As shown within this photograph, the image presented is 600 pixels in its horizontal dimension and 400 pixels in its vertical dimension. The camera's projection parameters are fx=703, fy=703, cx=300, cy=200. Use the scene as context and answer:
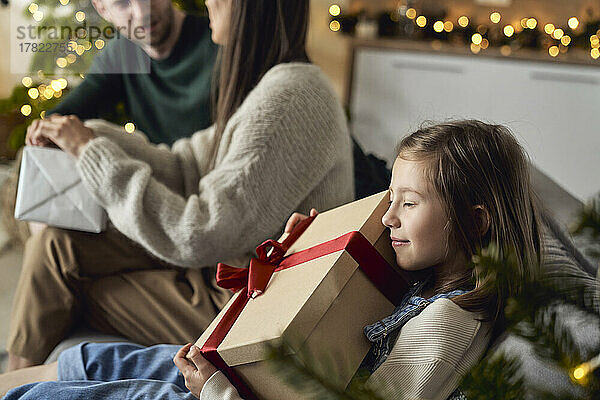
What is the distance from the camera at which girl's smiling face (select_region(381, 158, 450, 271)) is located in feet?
3.06

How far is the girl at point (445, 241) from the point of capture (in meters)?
0.83

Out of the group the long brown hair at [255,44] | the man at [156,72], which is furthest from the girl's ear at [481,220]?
the man at [156,72]

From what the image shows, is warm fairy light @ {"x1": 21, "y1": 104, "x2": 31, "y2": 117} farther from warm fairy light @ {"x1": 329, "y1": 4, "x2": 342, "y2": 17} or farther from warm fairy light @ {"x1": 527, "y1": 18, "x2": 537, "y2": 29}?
warm fairy light @ {"x1": 527, "y1": 18, "x2": 537, "y2": 29}

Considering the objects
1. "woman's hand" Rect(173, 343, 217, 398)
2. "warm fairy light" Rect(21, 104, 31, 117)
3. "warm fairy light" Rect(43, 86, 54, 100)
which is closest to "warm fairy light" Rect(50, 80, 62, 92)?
"warm fairy light" Rect(43, 86, 54, 100)

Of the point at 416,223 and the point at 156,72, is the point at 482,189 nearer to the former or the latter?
the point at 416,223

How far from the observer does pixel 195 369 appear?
3.20ft

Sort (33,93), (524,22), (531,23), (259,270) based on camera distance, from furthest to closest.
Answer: (524,22) → (531,23) → (33,93) → (259,270)

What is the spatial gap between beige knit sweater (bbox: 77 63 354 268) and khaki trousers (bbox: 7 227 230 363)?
102 mm

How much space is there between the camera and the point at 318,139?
4.76ft

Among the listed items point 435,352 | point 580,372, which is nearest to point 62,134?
point 435,352

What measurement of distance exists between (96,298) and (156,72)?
91 cm

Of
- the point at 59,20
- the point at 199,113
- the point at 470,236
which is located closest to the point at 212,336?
the point at 470,236

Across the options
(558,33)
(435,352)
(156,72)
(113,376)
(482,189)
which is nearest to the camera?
(435,352)

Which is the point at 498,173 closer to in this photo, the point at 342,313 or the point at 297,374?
the point at 342,313
